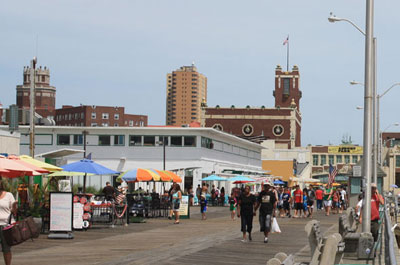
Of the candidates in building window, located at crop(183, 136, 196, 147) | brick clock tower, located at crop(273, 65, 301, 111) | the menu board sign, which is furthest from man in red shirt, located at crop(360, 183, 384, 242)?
brick clock tower, located at crop(273, 65, 301, 111)

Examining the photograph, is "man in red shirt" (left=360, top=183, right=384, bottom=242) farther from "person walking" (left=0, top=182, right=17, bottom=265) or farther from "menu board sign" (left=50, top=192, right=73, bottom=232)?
"person walking" (left=0, top=182, right=17, bottom=265)

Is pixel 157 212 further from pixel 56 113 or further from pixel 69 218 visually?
pixel 56 113

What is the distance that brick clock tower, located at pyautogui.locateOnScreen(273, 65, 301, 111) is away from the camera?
14650 centimetres

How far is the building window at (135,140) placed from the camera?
75269 millimetres

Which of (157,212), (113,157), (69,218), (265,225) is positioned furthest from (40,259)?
(113,157)

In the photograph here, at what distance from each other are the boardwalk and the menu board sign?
504mm

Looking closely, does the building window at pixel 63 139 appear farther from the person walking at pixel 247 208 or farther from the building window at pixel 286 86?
the building window at pixel 286 86

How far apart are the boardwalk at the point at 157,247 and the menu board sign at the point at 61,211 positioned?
50 centimetres

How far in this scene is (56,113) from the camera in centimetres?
19325

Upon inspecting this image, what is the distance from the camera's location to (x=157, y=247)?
2078 centimetres

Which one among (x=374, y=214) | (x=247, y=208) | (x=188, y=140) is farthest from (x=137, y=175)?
(x=188, y=140)

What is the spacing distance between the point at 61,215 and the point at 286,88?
126m

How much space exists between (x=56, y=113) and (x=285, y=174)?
88.4 metres

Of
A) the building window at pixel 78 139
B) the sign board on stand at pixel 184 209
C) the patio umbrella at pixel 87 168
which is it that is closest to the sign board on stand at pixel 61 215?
the patio umbrella at pixel 87 168
